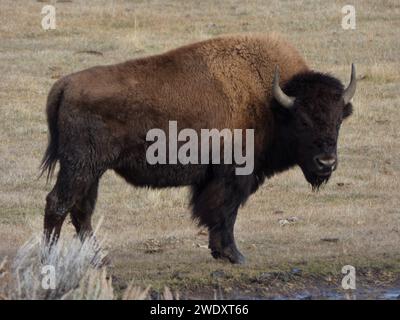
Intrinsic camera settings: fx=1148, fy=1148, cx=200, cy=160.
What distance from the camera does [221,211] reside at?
1030 cm

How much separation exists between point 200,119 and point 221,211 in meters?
0.85

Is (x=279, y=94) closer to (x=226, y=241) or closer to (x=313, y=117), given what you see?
(x=313, y=117)

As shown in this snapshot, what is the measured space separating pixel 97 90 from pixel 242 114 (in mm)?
1335

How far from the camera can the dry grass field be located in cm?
1050

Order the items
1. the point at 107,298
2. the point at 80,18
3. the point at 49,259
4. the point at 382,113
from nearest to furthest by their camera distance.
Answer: the point at 107,298 → the point at 49,259 → the point at 382,113 → the point at 80,18

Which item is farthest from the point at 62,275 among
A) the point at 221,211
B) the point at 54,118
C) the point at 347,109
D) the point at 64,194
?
the point at 347,109

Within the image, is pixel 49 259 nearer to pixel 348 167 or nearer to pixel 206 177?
pixel 206 177

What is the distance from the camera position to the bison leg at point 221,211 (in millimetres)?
10242

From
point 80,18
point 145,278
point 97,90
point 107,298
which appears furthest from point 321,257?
point 80,18

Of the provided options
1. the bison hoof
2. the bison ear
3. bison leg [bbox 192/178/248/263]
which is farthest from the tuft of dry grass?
the bison ear

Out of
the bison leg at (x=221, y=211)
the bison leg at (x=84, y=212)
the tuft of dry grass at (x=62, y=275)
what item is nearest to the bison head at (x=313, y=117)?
the bison leg at (x=221, y=211)

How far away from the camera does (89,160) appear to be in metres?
9.73

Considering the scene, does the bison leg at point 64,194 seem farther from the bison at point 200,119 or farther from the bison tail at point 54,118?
the bison tail at point 54,118

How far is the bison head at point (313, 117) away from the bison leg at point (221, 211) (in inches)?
25.2
